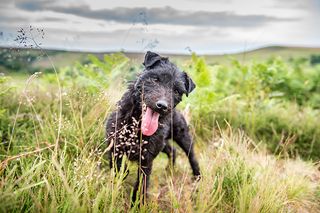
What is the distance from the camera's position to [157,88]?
4.55m

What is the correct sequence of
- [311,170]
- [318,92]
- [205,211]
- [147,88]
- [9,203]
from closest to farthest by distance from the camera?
[9,203], [205,211], [147,88], [311,170], [318,92]

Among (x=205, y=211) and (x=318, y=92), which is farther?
(x=318, y=92)

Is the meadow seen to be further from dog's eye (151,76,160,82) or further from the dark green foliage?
dog's eye (151,76,160,82)

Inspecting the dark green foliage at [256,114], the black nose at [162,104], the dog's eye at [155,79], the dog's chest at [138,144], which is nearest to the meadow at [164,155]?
the dark green foliage at [256,114]

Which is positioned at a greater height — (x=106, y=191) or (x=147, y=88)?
(x=147, y=88)

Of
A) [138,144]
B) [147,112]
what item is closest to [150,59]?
[147,112]

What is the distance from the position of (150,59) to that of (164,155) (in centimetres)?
268

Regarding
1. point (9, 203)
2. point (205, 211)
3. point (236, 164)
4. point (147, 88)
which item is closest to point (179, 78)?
point (147, 88)

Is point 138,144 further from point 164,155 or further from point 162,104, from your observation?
point 164,155

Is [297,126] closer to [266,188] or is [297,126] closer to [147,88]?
[266,188]

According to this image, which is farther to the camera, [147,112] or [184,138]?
[184,138]

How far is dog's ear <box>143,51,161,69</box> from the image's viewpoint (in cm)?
479

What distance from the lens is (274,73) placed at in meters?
9.99

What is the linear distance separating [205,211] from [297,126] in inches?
195
